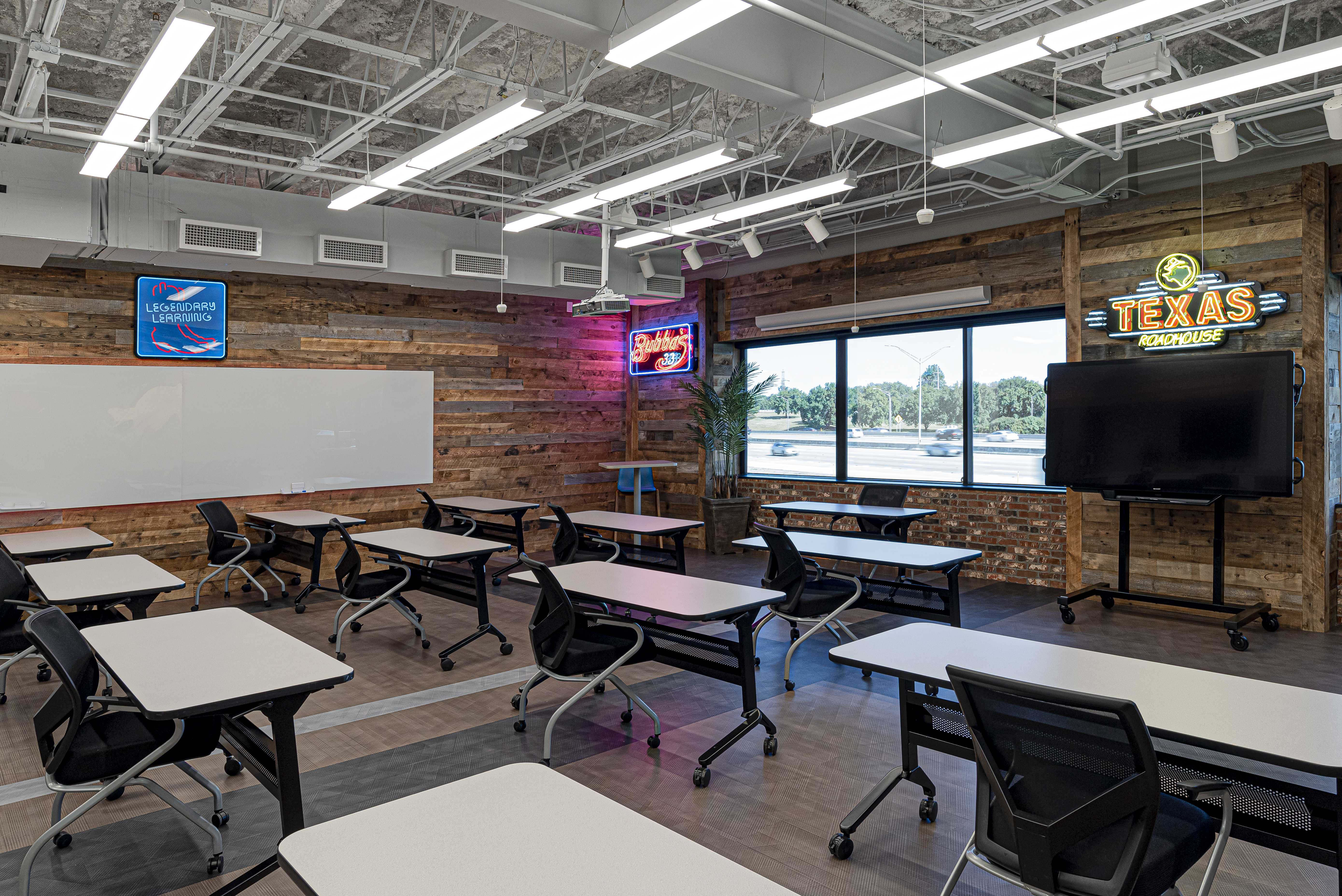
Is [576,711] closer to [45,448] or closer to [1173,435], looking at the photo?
[1173,435]

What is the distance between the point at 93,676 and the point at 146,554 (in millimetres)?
5178

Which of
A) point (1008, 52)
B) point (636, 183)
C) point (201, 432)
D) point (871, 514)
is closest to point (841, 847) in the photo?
point (1008, 52)

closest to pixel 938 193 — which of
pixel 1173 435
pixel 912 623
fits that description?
pixel 1173 435

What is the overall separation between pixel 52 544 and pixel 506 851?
5.67 metres

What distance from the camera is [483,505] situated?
7879mm

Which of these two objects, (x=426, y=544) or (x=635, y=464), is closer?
(x=426, y=544)

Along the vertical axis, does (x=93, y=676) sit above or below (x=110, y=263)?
below

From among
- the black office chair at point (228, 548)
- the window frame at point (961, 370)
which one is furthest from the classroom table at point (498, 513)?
the window frame at point (961, 370)

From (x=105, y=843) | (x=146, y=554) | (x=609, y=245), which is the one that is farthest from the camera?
(x=609, y=245)

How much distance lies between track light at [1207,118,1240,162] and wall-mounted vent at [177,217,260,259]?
22.2 ft

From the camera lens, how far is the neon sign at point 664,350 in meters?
10.0

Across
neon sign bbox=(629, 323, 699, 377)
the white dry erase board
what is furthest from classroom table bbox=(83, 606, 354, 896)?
neon sign bbox=(629, 323, 699, 377)

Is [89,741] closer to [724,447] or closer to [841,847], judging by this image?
[841,847]

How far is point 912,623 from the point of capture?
3105mm
